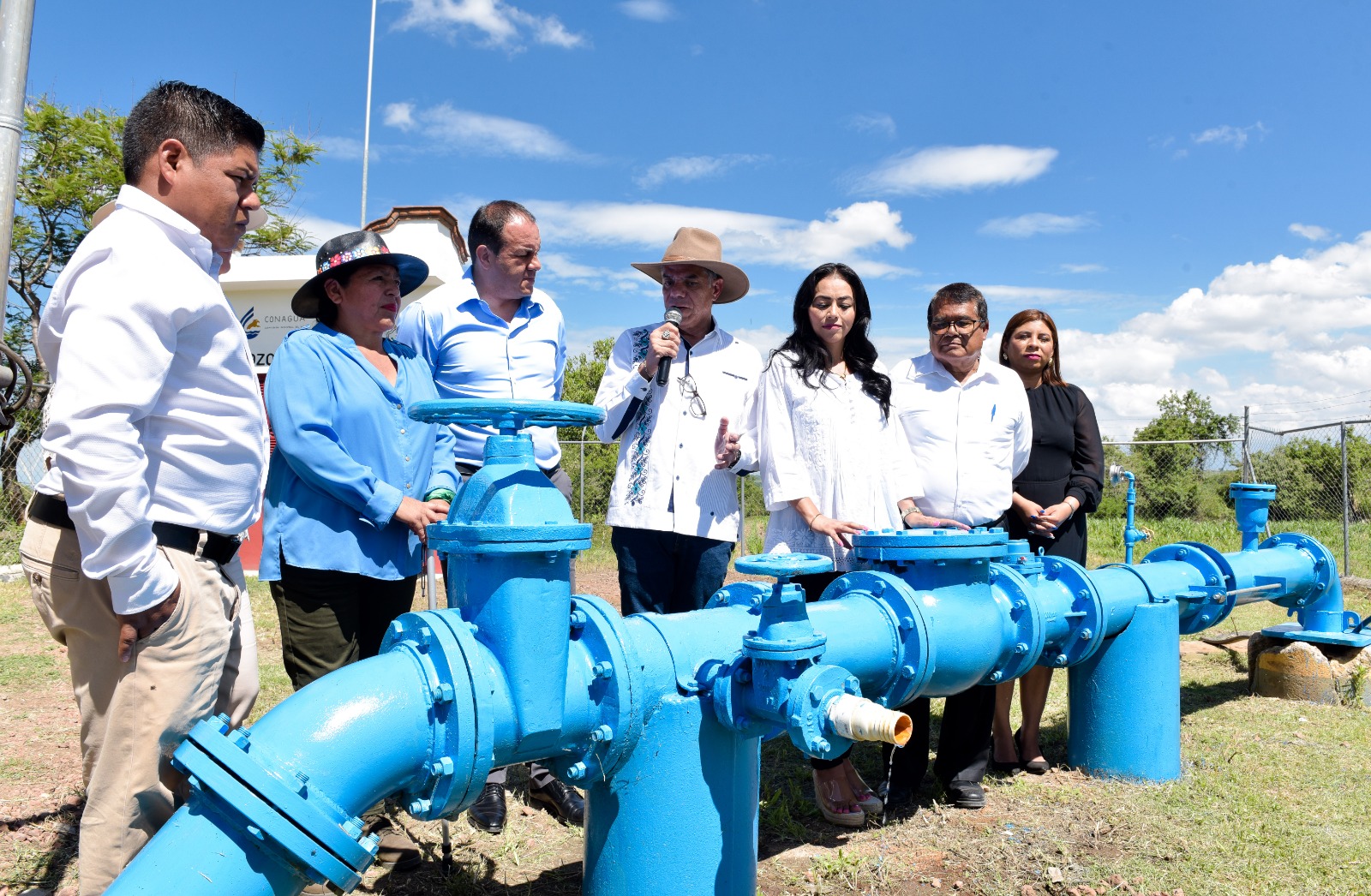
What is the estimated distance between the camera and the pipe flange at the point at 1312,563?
478 centimetres

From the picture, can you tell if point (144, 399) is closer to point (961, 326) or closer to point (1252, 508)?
point (961, 326)

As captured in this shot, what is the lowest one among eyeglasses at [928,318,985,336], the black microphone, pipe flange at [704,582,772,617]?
pipe flange at [704,582,772,617]

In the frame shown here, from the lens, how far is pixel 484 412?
1.81 metres

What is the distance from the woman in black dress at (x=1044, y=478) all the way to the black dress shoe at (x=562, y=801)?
1.67 m

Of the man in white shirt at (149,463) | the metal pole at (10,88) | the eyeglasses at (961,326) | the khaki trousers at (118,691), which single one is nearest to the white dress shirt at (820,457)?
the eyeglasses at (961,326)

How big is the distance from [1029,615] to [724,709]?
142 cm

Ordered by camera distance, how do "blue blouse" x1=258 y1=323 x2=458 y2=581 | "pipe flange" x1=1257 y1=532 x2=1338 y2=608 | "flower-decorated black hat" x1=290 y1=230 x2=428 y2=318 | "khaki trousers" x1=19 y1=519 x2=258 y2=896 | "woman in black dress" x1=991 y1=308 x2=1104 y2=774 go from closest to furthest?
"khaki trousers" x1=19 y1=519 x2=258 y2=896 → "blue blouse" x1=258 y1=323 x2=458 y2=581 → "flower-decorated black hat" x1=290 y1=230 x2=428 y2=318 → "woman in black dress" x1=991 y1=308 x2=1104 y2=774 → "pipe flange" x1=1257 y1=532 x2=1338 y2=608

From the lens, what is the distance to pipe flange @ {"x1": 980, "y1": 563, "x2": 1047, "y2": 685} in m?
2.97

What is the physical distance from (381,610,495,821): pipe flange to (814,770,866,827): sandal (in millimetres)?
1810

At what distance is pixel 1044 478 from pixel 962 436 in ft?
2.41

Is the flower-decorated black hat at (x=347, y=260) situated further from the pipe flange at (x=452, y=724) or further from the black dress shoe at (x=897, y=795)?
the black dress shoe at (x=897, y=795)

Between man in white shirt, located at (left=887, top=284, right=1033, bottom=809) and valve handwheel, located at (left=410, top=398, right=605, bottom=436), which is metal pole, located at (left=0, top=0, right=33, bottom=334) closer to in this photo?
valve handwheel, located at (left=410, top=398, right=605, bottom=436)

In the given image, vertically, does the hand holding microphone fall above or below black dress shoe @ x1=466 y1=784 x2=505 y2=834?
above

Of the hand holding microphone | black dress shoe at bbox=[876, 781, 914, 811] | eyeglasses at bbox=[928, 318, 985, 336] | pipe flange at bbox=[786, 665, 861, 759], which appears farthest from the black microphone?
black dress shoe at bbox=[876, 781, 914, 811]
